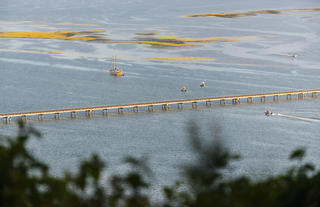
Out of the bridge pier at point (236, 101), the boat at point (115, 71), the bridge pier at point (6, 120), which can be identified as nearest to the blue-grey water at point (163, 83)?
the boat at point (115, 71)

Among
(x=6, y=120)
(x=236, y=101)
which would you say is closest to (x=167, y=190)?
(x=6, y=120)

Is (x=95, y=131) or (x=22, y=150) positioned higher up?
(x=22, y=150)

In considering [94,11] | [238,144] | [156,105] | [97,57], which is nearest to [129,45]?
[97,57]

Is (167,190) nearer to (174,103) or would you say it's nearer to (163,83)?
(174,103)

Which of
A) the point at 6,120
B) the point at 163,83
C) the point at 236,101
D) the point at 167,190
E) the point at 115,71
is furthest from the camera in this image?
the point at 115,71

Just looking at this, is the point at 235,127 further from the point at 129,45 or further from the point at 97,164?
the point at 129,45

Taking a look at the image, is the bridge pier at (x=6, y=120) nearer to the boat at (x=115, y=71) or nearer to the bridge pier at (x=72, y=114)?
the bridge pier at (x=72, y=114)

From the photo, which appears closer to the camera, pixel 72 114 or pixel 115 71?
pixel 72 114

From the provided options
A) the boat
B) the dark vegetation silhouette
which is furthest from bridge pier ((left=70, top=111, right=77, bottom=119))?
the dark vegetation silhouette
